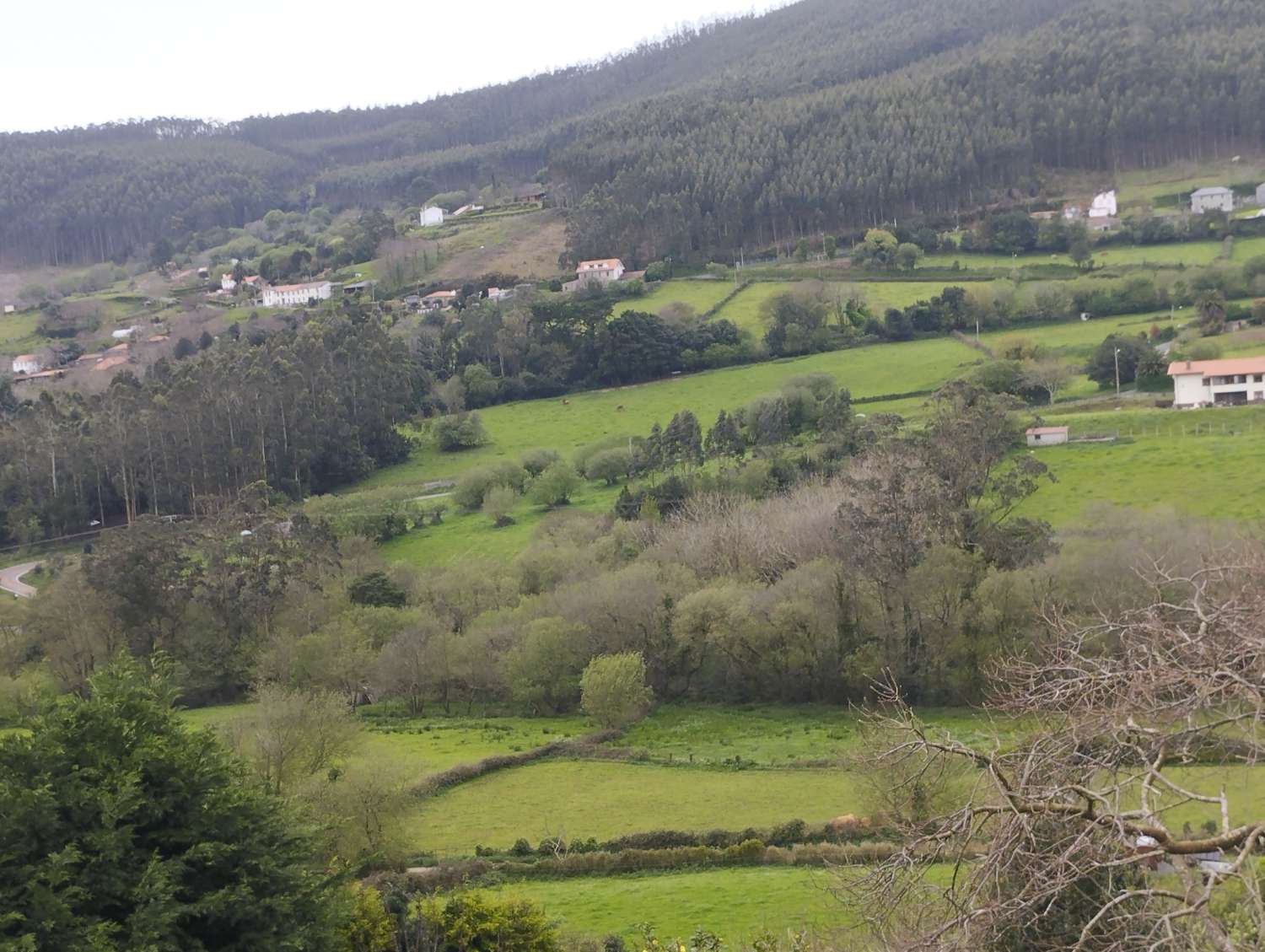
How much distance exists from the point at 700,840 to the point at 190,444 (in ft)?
159

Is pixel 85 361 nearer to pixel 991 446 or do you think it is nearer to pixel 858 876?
pixel 991 446

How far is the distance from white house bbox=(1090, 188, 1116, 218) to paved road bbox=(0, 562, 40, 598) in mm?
69660

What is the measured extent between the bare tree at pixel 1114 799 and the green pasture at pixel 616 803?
19.7 m

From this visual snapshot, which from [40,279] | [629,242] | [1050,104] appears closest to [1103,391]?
[629,242]

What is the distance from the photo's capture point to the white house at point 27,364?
103 meters

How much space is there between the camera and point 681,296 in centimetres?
9000

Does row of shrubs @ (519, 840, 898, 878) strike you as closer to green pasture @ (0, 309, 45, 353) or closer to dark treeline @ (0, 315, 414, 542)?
dark treeline @ (0, 315, 414, 542)

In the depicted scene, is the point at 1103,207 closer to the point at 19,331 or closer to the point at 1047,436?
the point at 1047,436

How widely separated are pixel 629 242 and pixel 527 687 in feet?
228

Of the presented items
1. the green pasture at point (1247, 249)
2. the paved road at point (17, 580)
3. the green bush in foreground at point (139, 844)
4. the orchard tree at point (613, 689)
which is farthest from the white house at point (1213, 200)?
the green bush in foreground at point (139, 844)

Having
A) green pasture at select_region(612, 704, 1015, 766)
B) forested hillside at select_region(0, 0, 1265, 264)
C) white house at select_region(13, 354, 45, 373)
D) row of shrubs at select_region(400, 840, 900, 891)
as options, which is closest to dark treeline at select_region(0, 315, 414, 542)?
white house at select_region(13, 354, 45, 373)

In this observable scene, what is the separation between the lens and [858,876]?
28.9ft

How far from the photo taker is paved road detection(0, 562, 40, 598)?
57463 mm

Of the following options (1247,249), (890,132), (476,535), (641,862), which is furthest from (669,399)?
(890,132)
